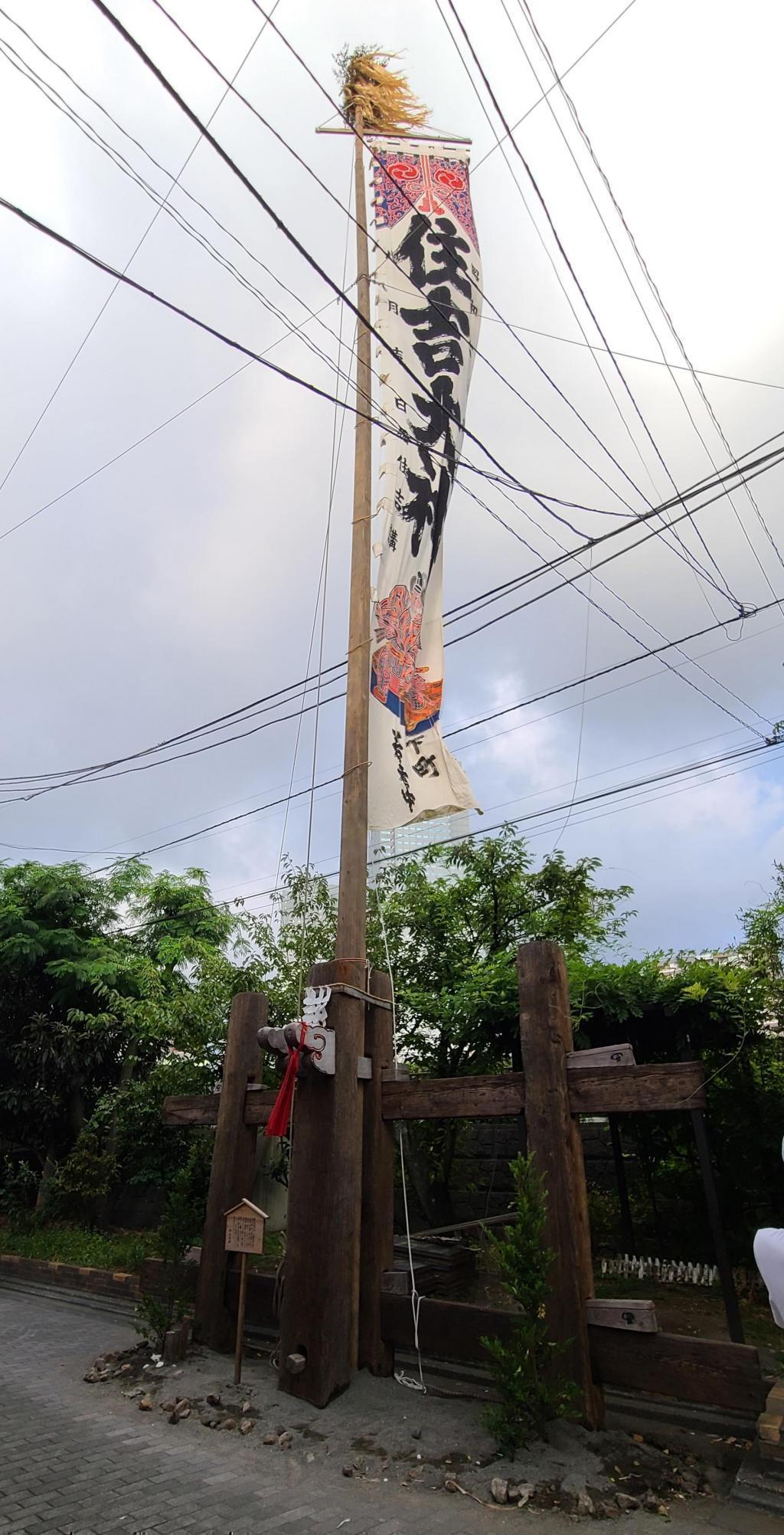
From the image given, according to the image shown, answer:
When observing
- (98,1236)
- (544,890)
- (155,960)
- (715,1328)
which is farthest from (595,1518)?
(155,960)

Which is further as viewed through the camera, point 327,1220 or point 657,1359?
point 327,1220

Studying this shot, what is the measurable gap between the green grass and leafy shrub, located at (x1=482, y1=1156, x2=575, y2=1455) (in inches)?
228

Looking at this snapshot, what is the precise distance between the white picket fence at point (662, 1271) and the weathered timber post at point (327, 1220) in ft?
11.8

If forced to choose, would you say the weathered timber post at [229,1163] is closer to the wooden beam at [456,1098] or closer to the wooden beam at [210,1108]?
the wooden beam at [210,1108]

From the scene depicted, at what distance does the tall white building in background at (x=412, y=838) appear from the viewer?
9.66 metres

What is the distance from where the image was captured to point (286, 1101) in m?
5.87

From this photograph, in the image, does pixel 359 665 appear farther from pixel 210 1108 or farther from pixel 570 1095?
pixel 210 1108

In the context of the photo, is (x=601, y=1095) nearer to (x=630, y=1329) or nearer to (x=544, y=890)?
(x=630, y=1329)

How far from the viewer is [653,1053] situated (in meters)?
→ 8.45

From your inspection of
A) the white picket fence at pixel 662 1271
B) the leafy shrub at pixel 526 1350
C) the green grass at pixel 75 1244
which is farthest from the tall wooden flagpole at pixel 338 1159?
the green grass at pixel 75 1244

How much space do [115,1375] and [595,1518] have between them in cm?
378

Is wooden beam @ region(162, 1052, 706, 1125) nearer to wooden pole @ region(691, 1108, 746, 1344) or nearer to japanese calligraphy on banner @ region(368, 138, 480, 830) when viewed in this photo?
wooden pole @ region(691, 1108, 746, 1344)

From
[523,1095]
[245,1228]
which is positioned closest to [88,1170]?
[245,1228]

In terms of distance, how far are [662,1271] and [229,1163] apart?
452cm
